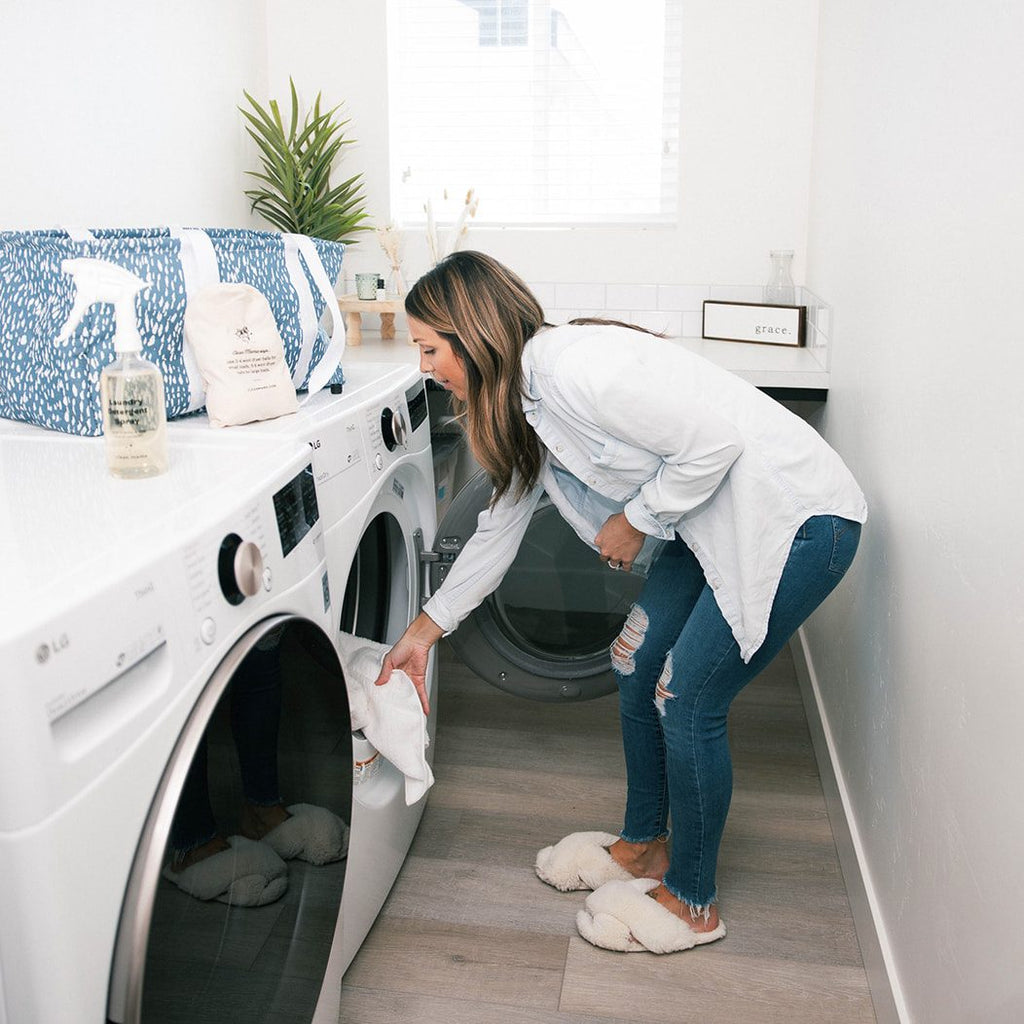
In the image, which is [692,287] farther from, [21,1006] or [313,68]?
[21,1006]

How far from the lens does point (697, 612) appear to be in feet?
4.96

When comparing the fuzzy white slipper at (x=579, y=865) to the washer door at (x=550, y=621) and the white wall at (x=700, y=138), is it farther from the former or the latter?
the white wall at (x=700, y=138)

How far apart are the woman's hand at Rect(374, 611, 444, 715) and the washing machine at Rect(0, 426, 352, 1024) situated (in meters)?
0.35

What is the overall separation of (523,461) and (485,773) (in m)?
0.88

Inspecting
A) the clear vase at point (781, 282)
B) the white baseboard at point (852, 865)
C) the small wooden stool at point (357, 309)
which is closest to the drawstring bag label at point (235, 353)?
the white baseboard at point (852, 865)

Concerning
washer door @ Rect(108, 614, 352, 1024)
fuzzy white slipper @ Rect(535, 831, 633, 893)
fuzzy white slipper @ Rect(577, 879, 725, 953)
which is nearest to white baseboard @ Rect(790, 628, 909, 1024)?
fuzzy white slipper @ Rect(577, 879, 725, 953)

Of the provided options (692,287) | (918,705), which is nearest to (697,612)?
(918,705)

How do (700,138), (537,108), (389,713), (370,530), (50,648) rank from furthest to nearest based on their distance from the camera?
(537,108) → (700,138) → (370,530) → (389,713) → (50,648)

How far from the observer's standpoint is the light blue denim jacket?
1342 mm

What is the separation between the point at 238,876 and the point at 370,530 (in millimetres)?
678

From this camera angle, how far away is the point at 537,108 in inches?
110

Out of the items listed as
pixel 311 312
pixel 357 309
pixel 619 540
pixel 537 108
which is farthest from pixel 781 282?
pixel 311 312

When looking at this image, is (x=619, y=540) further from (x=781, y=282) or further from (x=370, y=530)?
(x=781, y=282)

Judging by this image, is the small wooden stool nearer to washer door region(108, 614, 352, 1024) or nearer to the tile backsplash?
the tile backsplash
